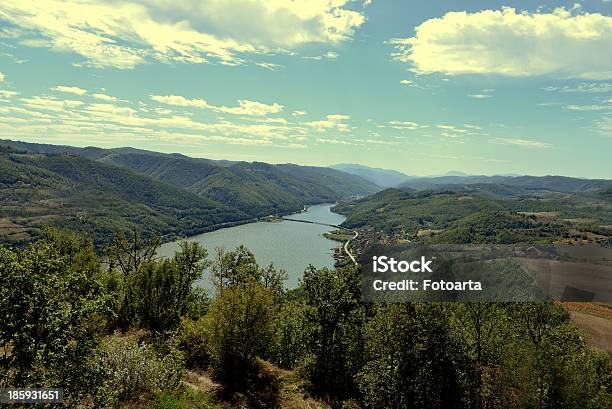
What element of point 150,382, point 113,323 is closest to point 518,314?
point 150,382

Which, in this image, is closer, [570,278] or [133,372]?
[133,372]

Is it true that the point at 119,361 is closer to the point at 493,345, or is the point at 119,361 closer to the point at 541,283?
the point at 493,345

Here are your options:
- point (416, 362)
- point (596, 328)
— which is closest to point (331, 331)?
point (416, 362)

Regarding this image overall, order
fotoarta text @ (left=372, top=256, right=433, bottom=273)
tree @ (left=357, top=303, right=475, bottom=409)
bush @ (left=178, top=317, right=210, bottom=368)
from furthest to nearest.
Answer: bush @ (left=178, top=317, right=210, bottom=368) → tree @ (left=357, top=303, right=475, bottom=409) → fotoarta text @ (left=372, top=256, right=433, bottom=273)

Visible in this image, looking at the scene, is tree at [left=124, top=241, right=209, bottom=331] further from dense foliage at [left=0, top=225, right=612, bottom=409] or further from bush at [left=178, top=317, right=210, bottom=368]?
bush at [left=178, top=317, right=210, bottom=368]

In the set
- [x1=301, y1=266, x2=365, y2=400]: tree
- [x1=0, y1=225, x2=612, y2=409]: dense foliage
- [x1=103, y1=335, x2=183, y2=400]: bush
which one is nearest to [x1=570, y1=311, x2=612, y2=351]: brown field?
[x1=0, y1=225, x2=612, y2=409]: dense foliage

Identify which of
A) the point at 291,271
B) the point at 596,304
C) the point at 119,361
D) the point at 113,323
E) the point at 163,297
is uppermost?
the point at 119,361

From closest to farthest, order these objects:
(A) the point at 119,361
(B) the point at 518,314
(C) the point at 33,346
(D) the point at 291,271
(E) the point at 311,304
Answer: (C) the point at 33,346 < (A) the point at 119,361 < (E) the point at 311,304 < (B) the point at 518,314 < (D) the point at 291,271

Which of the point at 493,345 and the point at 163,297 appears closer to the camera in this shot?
the point at 493,345

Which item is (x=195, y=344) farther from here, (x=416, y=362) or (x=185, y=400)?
(x=416, y=362)

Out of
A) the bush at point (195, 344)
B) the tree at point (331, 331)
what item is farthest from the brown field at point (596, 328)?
the bush at point (195, 344)

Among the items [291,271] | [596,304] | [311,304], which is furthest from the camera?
[291,271]
